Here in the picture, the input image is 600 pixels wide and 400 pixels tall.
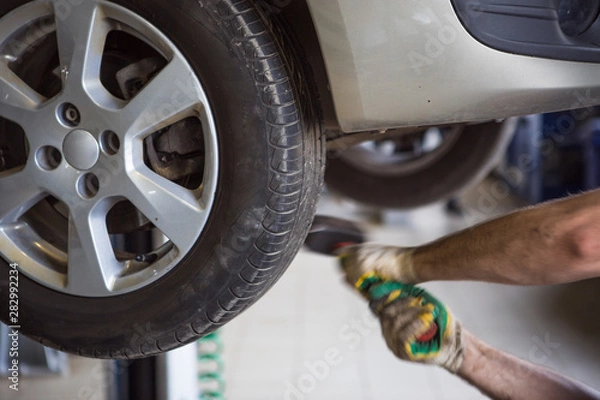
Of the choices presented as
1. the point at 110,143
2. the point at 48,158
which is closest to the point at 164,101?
the point at 110,143

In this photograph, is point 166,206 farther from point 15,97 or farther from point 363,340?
point 363,340

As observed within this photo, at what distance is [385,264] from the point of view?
3.47 ft

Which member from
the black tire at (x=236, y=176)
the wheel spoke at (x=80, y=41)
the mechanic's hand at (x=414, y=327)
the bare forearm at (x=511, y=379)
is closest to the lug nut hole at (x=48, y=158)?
the wheel spoke at (x=80, y=41)

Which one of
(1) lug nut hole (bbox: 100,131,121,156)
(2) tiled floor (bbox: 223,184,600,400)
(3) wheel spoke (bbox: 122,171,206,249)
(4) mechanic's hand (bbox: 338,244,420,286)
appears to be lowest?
(2) tiled floor (bbox: 223,184,600,400)

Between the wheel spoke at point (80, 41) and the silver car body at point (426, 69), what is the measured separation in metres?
0.34

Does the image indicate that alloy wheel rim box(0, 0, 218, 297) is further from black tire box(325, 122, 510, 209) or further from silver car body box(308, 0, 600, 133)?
black tire box(325, 122, 510, 209)

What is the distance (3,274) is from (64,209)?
0.14 metres

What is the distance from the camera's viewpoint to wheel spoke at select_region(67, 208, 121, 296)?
1026 mm

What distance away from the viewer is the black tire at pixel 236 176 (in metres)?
0.94

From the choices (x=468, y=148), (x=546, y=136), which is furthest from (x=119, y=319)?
(x=546, y=136)

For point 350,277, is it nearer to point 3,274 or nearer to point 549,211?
point 549,211

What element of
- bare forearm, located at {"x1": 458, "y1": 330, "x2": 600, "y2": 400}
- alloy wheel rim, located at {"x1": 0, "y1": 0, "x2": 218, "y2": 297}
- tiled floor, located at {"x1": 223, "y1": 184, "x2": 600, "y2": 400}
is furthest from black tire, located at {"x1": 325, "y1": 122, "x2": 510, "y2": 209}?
alloy wheel rim, located at {"x1": 0, "y1": 0, "x2": 218, "y2": 297}

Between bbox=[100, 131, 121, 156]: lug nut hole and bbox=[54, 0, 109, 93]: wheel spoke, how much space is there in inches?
3.4

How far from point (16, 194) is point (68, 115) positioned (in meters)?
0.17
